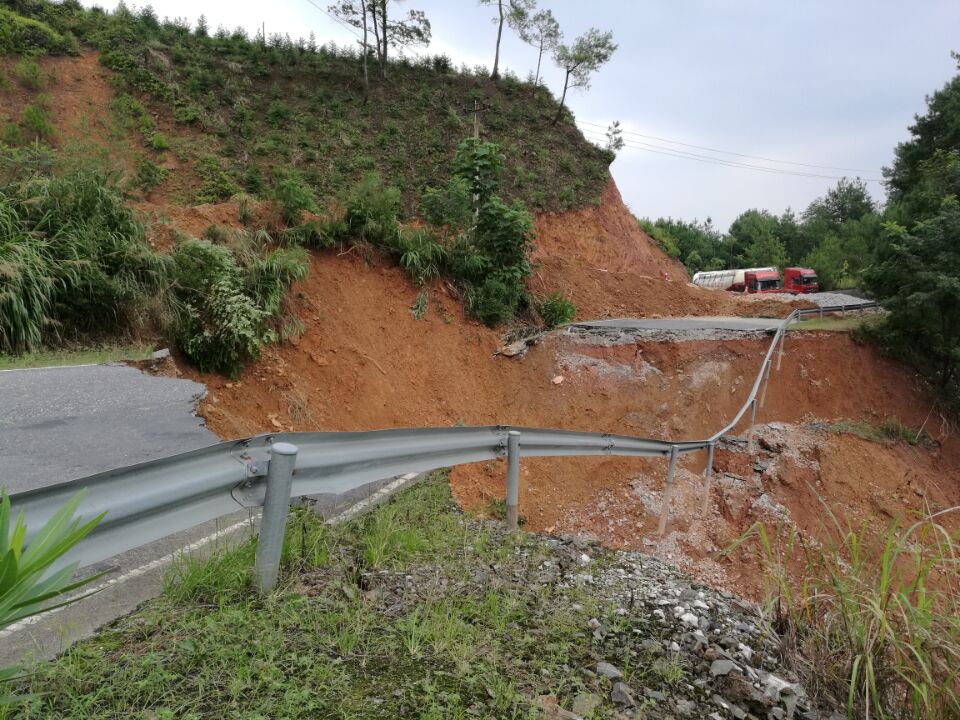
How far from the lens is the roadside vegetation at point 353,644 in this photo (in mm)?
1805

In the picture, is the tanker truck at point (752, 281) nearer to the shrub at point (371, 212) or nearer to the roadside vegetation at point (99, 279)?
the shrub at point (371, 212)

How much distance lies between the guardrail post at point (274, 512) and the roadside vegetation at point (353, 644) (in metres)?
0.11

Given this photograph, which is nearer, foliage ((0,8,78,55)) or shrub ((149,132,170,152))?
shrub ((149,132,170,152))

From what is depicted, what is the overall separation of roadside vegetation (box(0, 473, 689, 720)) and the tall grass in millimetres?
625

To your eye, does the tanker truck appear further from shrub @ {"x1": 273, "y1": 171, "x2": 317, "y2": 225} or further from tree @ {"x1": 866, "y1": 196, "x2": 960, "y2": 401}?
shrub @ {"x1": 273, "y1": 171, "x2": 317, "y2": 225}

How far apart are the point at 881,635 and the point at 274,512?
8.49 feet

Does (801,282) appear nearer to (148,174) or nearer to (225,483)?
(148,174)

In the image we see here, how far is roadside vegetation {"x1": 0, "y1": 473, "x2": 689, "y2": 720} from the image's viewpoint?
180 centimetres

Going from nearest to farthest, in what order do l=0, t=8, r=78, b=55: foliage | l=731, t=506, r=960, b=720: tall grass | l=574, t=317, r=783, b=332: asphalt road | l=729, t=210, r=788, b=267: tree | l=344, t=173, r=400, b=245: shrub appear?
l=731, t=506, r=960, b=720: tall grass → l=344, t=173, r=400, b=245: shrub → l=574, t=317, r=783, b=332: asphalt road → l=0, t=8, r=78, b=55: foliage → l=729, t=210, r=788, b=267: tree

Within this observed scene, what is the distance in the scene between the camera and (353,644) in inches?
86.2

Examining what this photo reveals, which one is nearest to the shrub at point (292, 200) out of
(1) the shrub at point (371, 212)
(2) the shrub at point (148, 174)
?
(1) the shrub at point (371, 212)

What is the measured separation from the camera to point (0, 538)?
1.39 metres

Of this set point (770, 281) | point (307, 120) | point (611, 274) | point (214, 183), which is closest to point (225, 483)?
point (214, 183)

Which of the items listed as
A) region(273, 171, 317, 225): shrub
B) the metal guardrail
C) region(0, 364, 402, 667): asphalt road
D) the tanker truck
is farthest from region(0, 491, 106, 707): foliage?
the tanker truck
